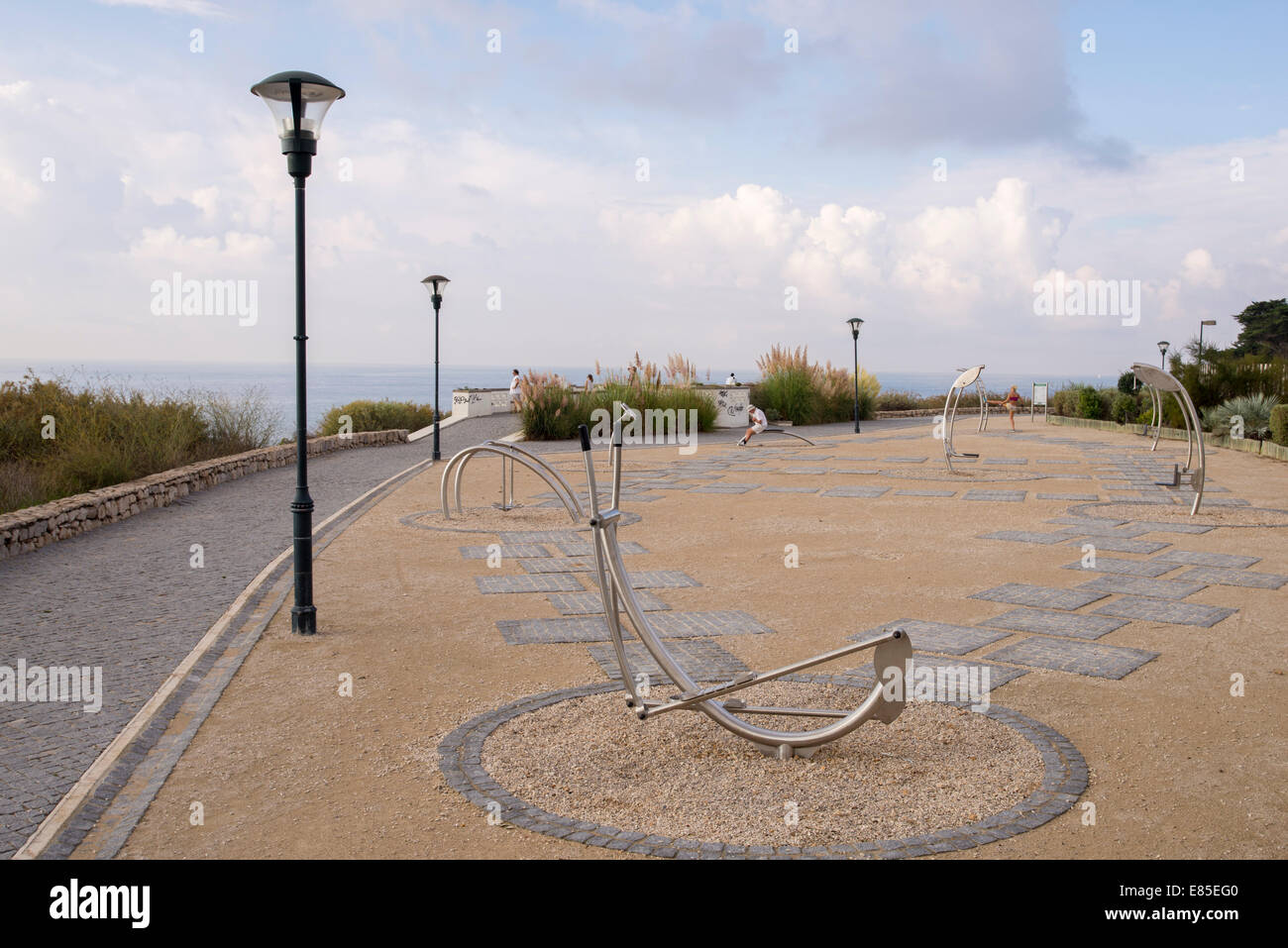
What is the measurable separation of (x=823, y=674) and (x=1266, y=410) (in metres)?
19.7

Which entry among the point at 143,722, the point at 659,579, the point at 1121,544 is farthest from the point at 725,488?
the point at 143,722

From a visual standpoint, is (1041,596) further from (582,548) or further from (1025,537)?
(582,548)

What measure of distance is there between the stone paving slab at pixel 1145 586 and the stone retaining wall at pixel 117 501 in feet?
29.3

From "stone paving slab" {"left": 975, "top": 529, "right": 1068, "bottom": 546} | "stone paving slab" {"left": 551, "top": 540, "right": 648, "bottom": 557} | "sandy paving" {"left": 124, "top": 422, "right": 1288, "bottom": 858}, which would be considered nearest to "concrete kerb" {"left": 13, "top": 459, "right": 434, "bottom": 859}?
"sandy paving" {"left": 124, "top": 422, "right": 1288, "bottom": 858}

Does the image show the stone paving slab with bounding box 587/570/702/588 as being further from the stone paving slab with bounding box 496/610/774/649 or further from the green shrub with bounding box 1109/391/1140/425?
the green shrub with bounding box 1109/391/1140/425

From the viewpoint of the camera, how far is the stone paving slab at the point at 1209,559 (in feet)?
28.0

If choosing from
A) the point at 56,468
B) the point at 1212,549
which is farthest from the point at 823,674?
the point at 56,468

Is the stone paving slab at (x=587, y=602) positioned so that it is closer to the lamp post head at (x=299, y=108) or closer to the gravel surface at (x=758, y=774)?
the gravel surface at (x=758, y=774)

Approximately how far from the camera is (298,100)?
6.54m

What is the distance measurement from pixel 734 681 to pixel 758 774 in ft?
1.27

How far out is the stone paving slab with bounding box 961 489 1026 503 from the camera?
12789mm

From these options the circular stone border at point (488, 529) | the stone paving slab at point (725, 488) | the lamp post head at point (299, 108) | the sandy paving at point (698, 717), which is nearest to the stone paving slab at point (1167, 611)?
the sandy paving at point (698, 717)
